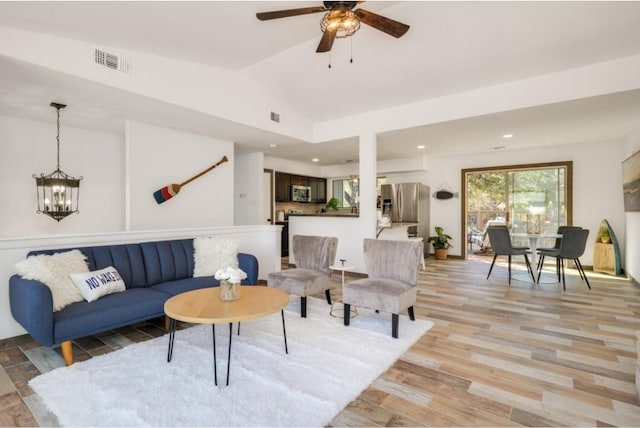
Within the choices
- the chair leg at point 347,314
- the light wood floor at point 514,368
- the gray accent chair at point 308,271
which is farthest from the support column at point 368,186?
the chair leg at point 347,314

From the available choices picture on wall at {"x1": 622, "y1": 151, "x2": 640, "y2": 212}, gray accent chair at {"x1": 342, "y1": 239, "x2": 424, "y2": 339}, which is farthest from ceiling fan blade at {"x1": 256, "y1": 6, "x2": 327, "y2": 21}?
picture on wall at {"x1": 622, "y1": 151, "x2": 640, "y2": 212}

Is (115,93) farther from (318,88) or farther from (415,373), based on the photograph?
(415,373)

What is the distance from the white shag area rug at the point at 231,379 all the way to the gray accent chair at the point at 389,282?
10.2 inches

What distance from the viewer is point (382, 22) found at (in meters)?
2.51

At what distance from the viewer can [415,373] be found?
7.81 ft

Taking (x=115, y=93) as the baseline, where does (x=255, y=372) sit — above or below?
below

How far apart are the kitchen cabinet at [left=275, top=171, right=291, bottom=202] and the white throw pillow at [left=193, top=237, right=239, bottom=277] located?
404cm

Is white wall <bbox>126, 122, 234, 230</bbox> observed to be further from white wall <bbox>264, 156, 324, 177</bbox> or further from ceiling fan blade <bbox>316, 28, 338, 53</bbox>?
ceiling fan blade <bbox>316, 28, 338, 53</bbox>

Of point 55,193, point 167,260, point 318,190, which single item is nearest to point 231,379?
point 167,260

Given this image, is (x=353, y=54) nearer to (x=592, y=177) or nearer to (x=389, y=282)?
(x=389, y=282)

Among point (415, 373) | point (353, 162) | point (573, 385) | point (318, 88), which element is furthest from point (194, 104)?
point (353, 162)

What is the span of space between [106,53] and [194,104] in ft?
3.17

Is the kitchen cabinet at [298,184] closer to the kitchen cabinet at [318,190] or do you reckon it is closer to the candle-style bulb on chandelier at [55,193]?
the kitchen cabinet at [318,190]

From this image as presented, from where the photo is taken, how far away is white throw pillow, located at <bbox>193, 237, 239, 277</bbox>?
3840mm
